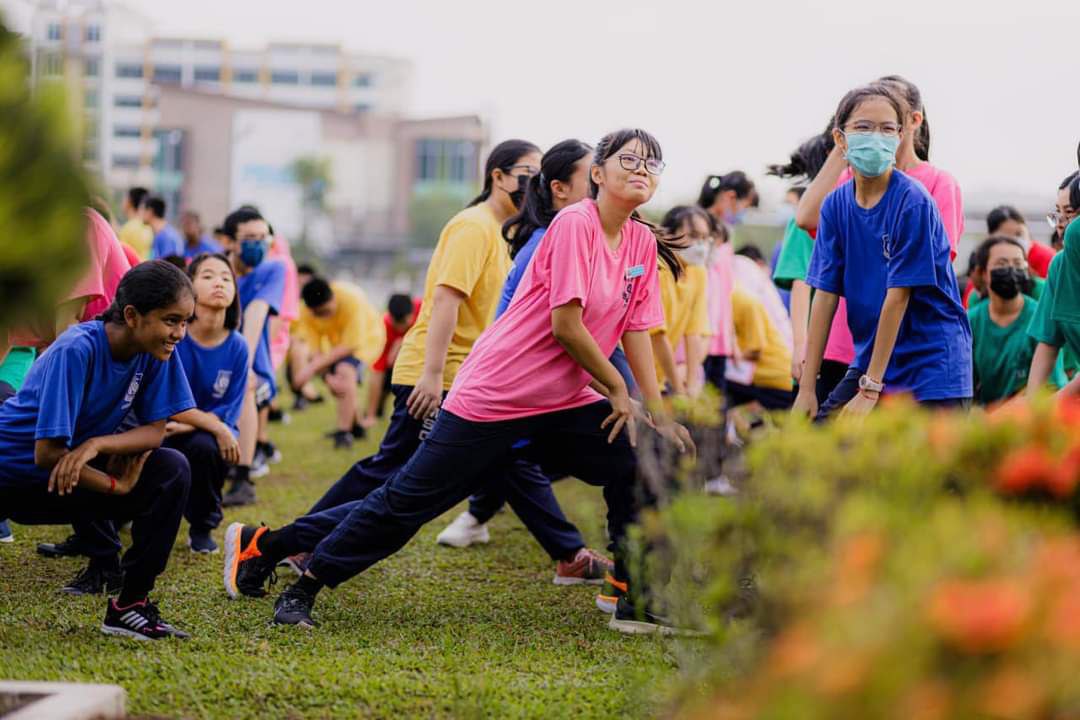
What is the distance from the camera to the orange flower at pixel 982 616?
188 cm

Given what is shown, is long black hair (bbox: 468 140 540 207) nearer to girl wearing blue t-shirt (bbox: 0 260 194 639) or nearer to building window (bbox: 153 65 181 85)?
girl wearing blue t-shirt (bbox: 0 260 194 639)

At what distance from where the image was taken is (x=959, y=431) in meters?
2.78

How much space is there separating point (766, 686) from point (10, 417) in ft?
12.0

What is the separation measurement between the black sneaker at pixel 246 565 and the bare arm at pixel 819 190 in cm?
256

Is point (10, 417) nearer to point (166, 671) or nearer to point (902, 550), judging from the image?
point (166, 671)

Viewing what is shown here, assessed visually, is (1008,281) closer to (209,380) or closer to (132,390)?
(209,380)

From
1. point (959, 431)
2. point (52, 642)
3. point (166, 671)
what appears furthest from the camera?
point (52, 642)

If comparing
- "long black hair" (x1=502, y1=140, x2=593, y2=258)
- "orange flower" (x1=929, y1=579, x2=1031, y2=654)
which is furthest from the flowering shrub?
"long black hair" (x1=502, y1=140, x2=593, y2=258)

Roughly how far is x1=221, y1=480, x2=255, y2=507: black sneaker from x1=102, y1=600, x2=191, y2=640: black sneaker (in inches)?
134

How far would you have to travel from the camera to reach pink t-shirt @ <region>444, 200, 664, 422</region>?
4801 mm

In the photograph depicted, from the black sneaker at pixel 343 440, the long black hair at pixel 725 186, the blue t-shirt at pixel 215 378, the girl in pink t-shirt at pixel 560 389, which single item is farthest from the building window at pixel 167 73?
the girl in pink t-shirt at pixel 560 389

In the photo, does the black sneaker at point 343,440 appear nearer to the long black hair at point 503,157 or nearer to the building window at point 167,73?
the long black hair at point 503,157

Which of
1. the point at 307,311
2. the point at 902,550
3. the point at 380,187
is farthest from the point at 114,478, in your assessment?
the point at 380,187

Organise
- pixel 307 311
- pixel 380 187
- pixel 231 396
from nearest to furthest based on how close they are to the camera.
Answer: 1. pixel 231 396
2. pixel 307 311
3. pixel 380 187
